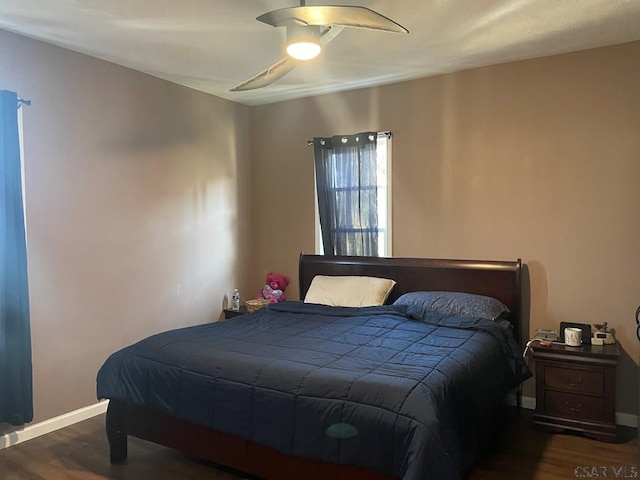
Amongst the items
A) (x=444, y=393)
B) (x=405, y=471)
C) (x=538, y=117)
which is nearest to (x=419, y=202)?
(x=538, y=117)

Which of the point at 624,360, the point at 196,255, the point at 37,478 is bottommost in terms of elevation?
the point at 37,478

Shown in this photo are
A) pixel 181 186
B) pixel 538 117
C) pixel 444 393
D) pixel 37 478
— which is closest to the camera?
pixel 444 393

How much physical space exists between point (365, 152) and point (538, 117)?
1394mm

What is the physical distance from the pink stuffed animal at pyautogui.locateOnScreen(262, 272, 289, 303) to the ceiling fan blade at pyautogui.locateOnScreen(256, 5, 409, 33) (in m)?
2.84

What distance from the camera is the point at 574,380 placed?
125 inches

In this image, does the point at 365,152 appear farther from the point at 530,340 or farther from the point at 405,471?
the point at 405,471

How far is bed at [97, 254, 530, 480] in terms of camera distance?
6.66 ft

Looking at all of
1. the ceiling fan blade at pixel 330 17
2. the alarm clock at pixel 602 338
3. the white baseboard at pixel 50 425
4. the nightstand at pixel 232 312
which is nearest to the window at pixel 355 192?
the nightstand at pixel 232 312

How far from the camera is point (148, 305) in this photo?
402 cm

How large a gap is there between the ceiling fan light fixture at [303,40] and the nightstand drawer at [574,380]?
2497 millimetres

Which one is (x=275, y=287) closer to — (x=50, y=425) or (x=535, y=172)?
(x=50, y=425)

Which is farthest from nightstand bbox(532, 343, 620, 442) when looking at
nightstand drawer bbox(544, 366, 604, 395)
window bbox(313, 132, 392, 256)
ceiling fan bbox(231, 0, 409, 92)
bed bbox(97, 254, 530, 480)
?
ceiling fan bbox(231, 0, 409, 92)

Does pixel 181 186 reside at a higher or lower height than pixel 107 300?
higher

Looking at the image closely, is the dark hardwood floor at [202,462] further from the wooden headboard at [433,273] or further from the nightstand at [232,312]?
the nightstand at [232,312]
